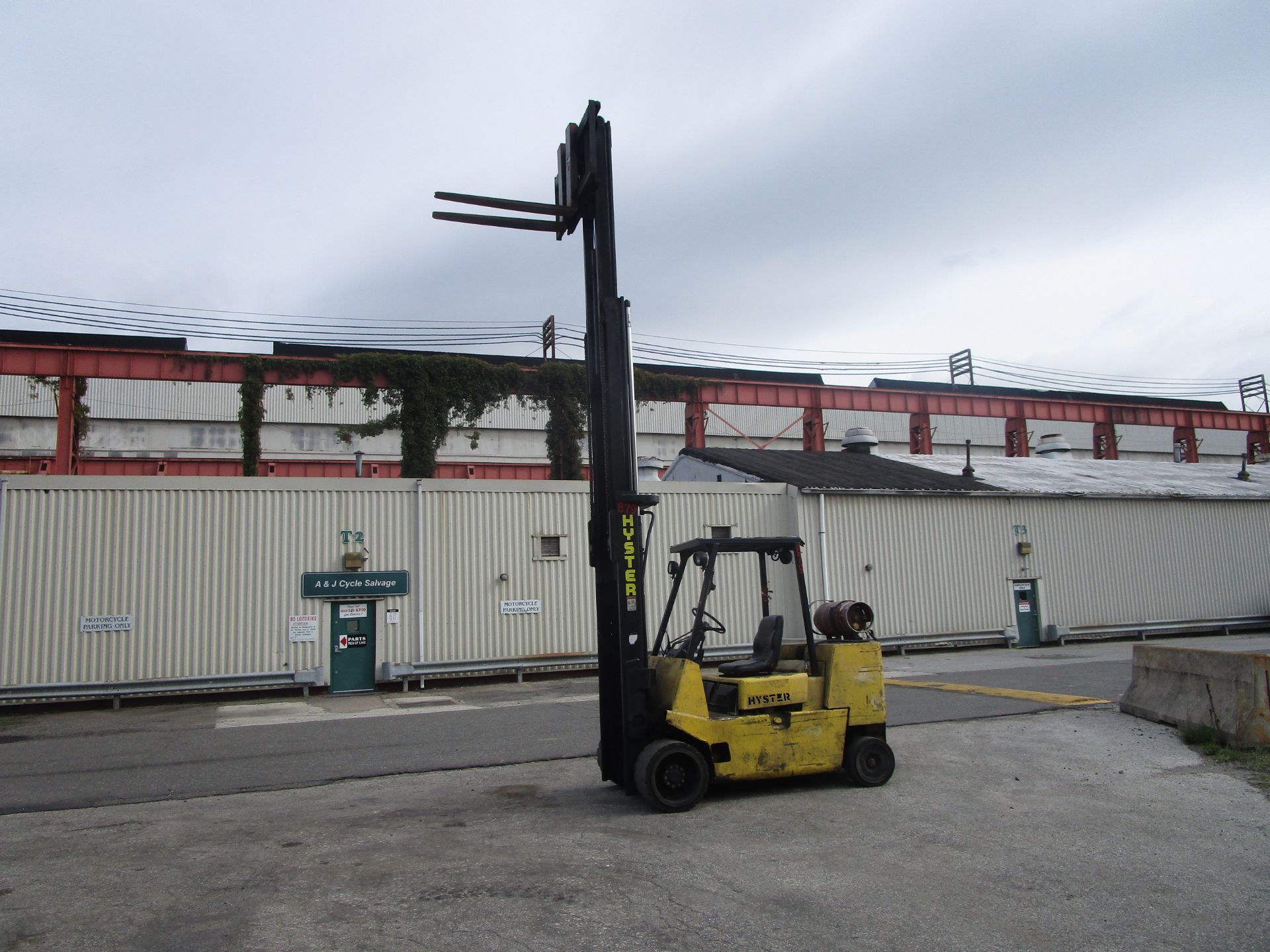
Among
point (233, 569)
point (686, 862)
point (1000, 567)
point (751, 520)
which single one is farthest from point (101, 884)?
point (1000, 567)

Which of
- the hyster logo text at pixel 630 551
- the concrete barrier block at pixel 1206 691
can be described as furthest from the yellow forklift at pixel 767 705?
the concrete barrier block at pixel 1206 691

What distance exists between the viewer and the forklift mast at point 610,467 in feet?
→ 24.3

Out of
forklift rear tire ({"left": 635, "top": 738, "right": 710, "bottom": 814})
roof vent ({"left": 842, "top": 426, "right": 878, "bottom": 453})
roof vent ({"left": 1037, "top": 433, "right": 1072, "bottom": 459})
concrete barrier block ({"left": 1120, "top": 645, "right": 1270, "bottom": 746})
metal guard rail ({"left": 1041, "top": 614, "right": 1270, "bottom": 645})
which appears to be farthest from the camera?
roof vent ({"left": 1037, "top": 433, "right": 1072, "bottom": 459})

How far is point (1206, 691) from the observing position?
9914 millimetres

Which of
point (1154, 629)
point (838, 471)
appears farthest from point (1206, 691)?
point (1154, 629)

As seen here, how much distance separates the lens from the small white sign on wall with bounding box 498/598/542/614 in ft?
66.0

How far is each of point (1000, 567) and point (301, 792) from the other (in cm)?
2086

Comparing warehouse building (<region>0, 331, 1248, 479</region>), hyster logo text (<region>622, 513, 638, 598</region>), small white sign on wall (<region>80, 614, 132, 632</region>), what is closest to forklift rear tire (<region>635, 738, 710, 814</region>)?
hyster logo text (<region>622, 513, 638, 598</region>)

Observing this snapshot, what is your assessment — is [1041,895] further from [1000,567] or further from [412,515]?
[1000,567]

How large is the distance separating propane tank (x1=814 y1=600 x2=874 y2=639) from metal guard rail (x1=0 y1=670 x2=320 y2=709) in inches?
520

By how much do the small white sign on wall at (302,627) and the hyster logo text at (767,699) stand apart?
1351 centimetres

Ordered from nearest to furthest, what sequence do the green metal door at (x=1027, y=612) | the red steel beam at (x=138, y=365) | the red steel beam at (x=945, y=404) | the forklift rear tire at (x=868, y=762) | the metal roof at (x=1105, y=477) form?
the forklift rear tire at (x=868, y=762) → the red steel beam at (x=138, y=365) → the green metal door at (x=1027, y=612) → the metal roof at (x=1105, y=477) → the red steel beam at (x=945, y=404)

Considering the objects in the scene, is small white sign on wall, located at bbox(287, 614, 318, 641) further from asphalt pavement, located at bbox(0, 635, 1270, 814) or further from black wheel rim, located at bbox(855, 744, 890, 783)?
black wheel rim, located at bbox(855, 744, 890, 783)

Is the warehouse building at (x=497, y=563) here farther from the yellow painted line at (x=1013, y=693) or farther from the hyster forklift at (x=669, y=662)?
the hyster forklift at (x=669, y=662)
